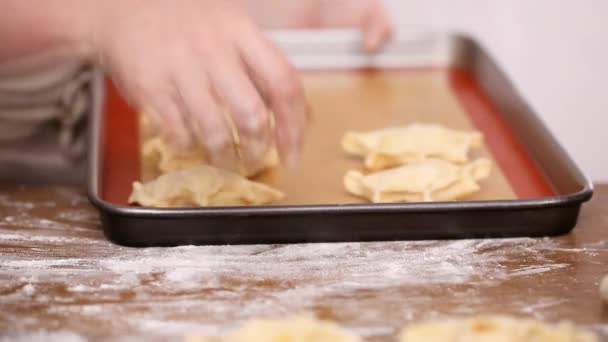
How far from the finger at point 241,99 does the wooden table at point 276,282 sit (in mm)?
157

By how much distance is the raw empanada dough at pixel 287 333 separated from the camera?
0.77m

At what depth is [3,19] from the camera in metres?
1.22

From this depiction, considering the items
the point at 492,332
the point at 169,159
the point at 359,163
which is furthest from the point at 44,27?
the point at 492,332

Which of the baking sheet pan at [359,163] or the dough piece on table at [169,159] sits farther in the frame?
the dough piece on table at [169,159]

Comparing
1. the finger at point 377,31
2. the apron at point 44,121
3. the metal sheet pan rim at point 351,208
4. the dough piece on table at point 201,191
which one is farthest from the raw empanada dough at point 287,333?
the finger at point 377,31

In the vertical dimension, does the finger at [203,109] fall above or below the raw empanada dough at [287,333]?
above

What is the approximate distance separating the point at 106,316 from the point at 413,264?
36 centimetres

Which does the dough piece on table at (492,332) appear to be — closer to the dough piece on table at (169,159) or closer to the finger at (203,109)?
the finger at (203,109)

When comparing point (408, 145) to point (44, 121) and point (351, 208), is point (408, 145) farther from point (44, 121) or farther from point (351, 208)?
point (44, 121)

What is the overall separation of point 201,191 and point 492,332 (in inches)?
18.5

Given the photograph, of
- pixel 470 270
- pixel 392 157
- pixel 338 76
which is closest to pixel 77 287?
pixel 470 270

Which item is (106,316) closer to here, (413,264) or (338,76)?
(413,264)

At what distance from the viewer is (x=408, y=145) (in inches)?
50.9

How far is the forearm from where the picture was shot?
43.8 inches
